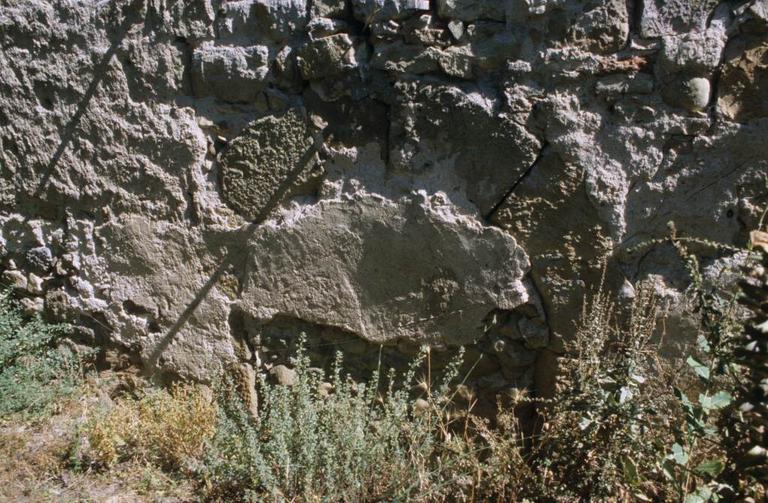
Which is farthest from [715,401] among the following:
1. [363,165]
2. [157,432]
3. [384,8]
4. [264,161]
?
[157,432]

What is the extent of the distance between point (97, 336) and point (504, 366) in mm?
1804

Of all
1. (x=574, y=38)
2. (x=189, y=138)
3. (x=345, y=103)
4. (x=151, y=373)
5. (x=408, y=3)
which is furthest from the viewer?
(x=151, y=373)

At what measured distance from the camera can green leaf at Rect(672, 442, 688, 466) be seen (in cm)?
225

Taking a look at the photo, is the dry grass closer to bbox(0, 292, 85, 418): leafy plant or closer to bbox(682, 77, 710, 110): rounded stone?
bbox(0, 292, 85, 418): leafy plant

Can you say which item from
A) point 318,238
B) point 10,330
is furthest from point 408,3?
point 10,330

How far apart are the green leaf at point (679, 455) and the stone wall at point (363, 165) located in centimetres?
44

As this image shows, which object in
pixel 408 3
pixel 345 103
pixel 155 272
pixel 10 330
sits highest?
pixel 408 3

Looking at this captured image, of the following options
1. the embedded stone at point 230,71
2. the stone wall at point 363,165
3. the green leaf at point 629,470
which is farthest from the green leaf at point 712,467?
the embedded stone at point 230,71

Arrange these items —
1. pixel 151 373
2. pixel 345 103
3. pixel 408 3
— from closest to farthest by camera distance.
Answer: pixel 408 3
pixel 345 103
pixel 151 373

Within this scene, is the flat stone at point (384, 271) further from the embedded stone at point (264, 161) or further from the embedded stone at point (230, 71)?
the embedded stone at point (230, 71)

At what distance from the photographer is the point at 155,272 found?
3283 mm

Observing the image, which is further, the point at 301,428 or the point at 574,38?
the point at 301,428

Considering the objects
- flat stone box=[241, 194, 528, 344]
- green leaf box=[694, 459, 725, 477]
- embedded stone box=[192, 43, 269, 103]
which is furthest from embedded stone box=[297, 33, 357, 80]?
green leaf box=[694, 459, 725, 477]

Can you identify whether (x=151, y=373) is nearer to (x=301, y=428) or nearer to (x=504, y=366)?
(x=301, y=428)
